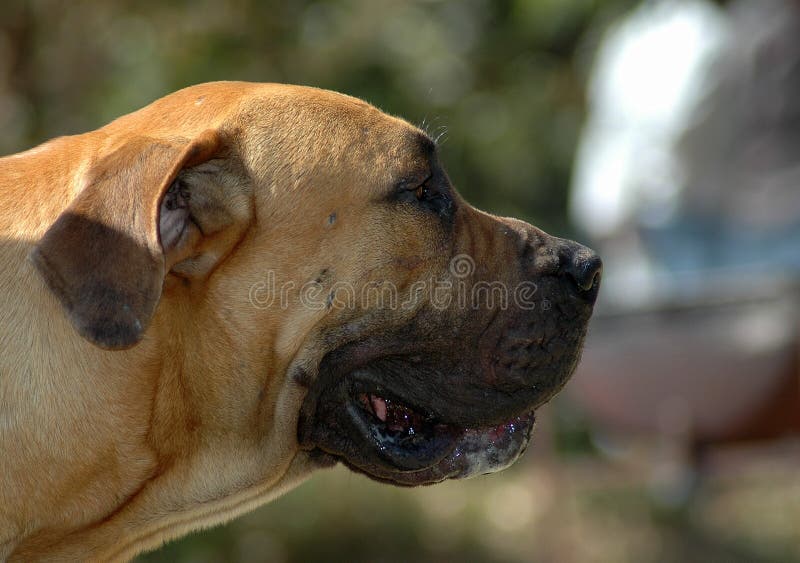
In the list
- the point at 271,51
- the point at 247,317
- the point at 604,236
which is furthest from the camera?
the point at 604,236

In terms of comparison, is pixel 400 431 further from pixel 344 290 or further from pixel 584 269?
pixel 584 269

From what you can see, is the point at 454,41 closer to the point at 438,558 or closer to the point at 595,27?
the point at 595,27

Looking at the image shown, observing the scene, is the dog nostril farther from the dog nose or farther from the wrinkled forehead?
the wrinkled forehead

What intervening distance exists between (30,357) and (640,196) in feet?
25.2

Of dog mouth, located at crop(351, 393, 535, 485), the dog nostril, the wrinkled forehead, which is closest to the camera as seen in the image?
the wrinkled forehead

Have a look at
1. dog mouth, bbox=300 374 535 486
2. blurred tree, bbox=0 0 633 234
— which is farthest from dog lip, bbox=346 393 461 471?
blurred tree, bbox=0 0 633 234

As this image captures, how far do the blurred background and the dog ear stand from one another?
3.65 m

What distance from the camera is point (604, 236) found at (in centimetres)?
956

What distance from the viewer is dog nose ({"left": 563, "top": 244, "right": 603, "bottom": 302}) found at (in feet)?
10.5

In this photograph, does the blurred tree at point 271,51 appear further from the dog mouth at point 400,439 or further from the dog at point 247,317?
the dog mouth at point 400,439

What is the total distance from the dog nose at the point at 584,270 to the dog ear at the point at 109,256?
1283 mm

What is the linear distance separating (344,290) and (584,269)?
76cm

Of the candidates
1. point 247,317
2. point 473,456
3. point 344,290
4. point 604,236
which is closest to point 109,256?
point 247,317

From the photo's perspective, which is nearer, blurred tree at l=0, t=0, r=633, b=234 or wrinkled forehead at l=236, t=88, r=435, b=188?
wrinkled forehead at l=236, t=88, r=435, b=188
